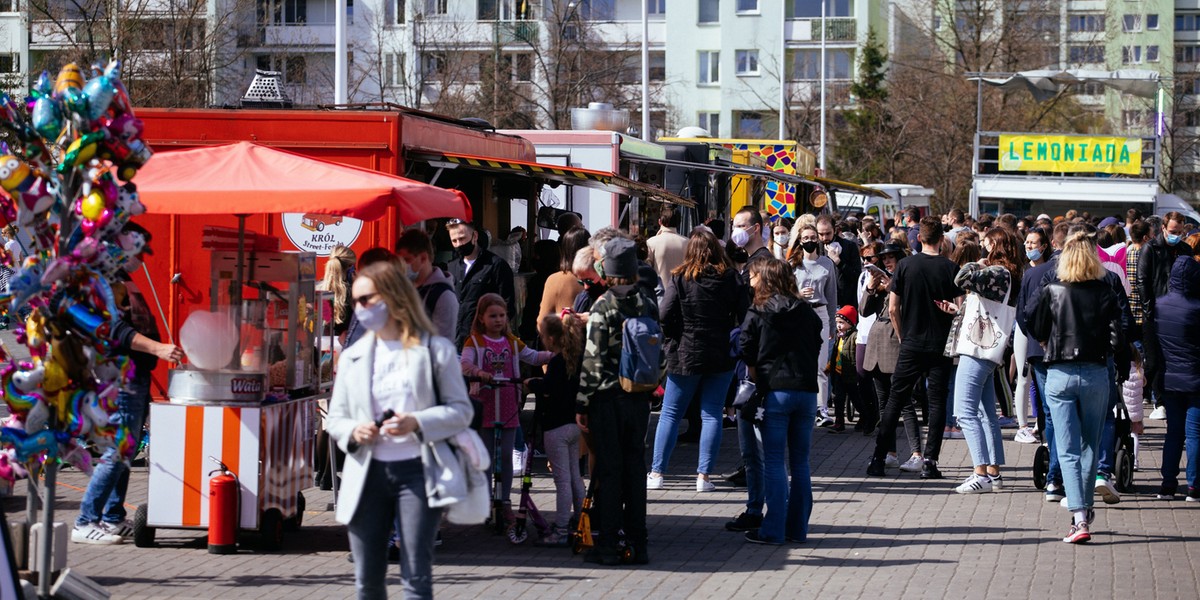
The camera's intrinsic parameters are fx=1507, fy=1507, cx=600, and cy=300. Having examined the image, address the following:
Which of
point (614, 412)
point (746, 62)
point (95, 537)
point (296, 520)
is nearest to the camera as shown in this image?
point (614, 412)

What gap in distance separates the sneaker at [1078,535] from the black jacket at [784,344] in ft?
6.06

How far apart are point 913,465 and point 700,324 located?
2.63m

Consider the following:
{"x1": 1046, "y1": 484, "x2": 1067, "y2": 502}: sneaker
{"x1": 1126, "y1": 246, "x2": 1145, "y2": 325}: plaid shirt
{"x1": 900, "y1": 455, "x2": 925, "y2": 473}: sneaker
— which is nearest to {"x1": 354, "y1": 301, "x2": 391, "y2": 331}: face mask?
{"x1": 1046, "y1": 484, "x2": 1067, "y2": 502}: sneaker

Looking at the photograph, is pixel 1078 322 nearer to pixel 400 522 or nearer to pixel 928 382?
pixel 928 382

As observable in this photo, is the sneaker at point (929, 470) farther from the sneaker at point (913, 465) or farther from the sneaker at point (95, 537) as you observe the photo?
the sneaker at point (95, 537)

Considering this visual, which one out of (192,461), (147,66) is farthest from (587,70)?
(192,461)

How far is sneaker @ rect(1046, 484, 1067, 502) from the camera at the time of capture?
10.7 meters

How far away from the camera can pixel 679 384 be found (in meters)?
10.5

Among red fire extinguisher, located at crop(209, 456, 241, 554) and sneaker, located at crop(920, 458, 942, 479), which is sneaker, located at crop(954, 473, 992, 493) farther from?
red fire extinguisher, located at crop(209, 456, 241, 554)

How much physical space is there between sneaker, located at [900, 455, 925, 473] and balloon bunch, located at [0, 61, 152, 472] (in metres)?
6.81

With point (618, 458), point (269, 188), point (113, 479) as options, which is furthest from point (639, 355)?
point (113, 479)

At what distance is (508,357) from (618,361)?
3.24 feet

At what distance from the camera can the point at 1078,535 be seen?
9156mm

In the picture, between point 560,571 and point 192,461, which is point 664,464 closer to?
point 560,571
